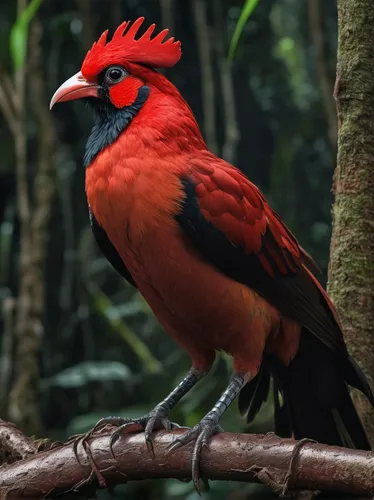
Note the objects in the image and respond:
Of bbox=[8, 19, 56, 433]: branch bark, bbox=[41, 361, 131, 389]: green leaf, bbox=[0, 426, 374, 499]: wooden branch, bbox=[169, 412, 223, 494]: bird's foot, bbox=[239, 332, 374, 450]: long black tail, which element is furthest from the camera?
bbox=[41, 361, 131, 389]: green leaf

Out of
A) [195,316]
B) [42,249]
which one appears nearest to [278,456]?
[195,316]

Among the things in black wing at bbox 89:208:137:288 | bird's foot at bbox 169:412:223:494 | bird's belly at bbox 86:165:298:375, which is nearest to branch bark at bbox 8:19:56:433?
black wing at bbox 89:208:137:288

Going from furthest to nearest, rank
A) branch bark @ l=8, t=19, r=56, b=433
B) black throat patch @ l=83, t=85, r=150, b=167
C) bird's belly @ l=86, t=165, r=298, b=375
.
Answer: branch bark @ l=8, t=19, r=56, b=433, black throat patch @ l=83, t=85, r=150, b=167, bird's belly @ l=86, t=165, r=298, b=375

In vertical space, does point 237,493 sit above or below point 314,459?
below

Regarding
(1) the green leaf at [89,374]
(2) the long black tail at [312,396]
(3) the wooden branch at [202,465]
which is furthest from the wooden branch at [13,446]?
(1) the green leaf at [89,374]

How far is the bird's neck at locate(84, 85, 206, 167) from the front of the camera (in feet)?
5.28

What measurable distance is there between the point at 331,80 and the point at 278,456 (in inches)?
84.1

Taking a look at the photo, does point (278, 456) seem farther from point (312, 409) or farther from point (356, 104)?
point (356, 104)

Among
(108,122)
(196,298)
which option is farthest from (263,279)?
(108,122)

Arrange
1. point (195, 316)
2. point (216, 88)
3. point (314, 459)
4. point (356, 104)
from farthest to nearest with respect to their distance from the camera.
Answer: point (216, 88), point (356, 104), point (195, 316), point (314, 459)

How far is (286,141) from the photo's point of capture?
3.63m

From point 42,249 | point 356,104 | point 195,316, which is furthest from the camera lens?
point 42,249

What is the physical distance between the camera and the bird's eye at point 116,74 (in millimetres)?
1686

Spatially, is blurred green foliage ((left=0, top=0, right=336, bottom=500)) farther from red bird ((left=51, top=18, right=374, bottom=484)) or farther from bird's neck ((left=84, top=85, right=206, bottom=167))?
bird's neck ((left=84, top=85, right=206, bottom=167))
